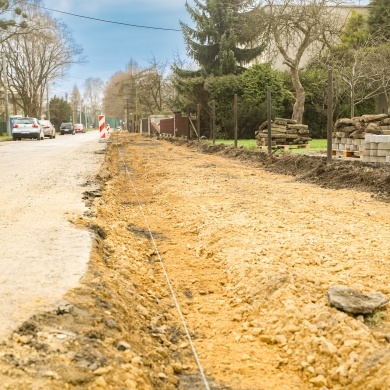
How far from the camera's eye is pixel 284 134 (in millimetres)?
18781

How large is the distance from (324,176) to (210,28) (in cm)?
2571

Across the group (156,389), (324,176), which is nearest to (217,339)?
(156,389)

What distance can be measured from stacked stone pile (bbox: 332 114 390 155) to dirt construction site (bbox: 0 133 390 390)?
4399mm

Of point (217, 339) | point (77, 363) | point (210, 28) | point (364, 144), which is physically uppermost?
point (210, 28)

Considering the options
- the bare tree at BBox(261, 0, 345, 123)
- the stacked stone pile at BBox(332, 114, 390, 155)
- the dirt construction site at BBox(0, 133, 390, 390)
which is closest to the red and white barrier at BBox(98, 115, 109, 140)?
the bare tree at BBox(261, 0, 345, 123)

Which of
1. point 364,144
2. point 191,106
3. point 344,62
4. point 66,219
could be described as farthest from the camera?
point 191,106

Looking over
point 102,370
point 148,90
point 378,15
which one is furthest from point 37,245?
point 148,90

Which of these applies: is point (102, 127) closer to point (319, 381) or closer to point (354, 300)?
point (354, 300)

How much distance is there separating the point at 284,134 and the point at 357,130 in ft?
20.1

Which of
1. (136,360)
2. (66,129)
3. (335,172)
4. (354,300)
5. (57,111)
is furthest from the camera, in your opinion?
(57,111)

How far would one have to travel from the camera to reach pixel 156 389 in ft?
9.08

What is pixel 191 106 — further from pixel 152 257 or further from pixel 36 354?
pixel 36 354

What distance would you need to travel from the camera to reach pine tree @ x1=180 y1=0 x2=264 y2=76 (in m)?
33.1

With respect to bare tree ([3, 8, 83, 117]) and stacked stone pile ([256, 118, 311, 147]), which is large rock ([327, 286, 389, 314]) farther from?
bare tree ([3, 8, 83, 117])
